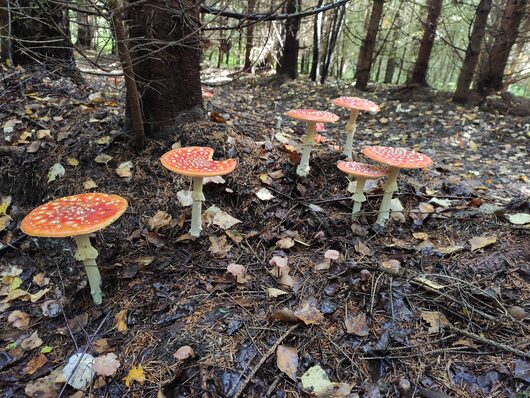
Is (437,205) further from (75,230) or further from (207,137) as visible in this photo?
(75,230)

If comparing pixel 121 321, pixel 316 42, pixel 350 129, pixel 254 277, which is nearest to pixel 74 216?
pixel 121 321

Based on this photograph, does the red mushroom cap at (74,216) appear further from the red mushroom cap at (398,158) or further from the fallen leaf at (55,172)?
the red mushroom cap at (398,158)

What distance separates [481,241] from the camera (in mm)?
2842

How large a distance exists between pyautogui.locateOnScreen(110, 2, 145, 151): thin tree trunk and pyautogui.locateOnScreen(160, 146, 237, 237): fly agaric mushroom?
0.90 m

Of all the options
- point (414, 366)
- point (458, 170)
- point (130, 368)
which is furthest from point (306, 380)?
point (458, 170)

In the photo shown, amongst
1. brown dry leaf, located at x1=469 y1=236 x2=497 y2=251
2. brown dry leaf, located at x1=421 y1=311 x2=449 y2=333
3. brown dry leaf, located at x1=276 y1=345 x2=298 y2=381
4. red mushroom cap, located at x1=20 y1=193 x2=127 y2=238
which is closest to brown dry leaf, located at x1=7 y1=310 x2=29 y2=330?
red mushroom cap, located at x1=20 y1=193 x2=127 y2=238

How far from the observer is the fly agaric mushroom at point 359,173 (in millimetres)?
2971

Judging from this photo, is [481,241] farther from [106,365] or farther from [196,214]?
[106,365]

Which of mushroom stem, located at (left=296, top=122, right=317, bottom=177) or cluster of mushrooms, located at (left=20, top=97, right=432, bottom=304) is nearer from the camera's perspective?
cluster of mushrooms, located at (left=20, top=97, right=432, bottom=304)

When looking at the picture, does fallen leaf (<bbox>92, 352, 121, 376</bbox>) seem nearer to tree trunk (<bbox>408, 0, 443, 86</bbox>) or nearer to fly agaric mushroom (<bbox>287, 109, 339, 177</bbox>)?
fly agaric mushroom (<bbox>287, 109, 339, 177</bbox>)

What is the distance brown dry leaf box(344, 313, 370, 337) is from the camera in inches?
87.5

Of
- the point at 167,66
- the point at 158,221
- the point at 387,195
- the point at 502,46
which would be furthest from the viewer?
the point at 502,46

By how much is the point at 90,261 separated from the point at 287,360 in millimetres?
1654

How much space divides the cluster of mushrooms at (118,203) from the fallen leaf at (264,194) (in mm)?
682
